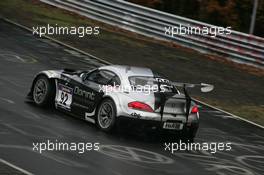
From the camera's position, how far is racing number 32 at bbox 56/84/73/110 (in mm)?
14336

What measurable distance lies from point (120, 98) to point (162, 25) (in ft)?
47.3

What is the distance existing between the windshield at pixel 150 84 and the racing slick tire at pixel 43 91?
2016 millimetres

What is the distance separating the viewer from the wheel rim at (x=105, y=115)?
525 inches

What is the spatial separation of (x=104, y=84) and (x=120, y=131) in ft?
3.88

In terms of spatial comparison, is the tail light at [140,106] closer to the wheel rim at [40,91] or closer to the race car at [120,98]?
the race car at [120,98]

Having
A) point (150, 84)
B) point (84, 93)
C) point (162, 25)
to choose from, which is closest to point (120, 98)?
point (150, 84)

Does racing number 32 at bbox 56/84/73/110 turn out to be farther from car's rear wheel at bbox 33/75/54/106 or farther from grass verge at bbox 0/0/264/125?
grass verge at bbox 0/0/264/125

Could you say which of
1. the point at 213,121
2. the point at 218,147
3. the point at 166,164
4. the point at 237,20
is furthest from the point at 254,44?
the point at 166,164

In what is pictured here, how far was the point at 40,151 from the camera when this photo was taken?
1146cm

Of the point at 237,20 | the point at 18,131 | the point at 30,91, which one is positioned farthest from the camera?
the point at 237,20

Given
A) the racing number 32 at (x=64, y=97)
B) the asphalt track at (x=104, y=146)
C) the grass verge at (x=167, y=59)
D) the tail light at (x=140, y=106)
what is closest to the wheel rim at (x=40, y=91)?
the asphalt track at (x=104, y=146)

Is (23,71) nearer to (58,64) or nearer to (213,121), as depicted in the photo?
(58,64)

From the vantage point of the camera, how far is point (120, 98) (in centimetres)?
1322

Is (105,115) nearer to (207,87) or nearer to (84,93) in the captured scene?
(84,93)
